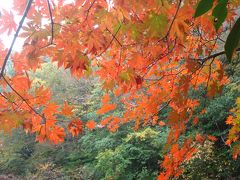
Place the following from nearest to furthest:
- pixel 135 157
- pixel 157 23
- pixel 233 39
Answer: pixel 233 39 < pixel 157 23 < pixel 135 157

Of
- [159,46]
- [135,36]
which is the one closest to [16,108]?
[135,36]

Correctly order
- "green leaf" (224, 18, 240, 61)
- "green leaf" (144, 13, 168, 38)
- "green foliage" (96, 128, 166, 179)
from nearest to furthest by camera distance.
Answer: "green leaf" (224, 18, 240, 61), "green leaf" (144, 13, 168, 38), "green foliage" (96, 128, 166, 179)

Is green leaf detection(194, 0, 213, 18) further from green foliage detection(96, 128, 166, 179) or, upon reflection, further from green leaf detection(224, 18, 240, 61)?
green foliage detection(96, 128, 166, 179)

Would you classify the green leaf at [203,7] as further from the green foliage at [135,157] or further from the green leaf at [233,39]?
the green foliage at [135,157]

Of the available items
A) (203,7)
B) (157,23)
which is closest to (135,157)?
(157,23)

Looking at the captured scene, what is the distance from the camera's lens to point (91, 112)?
354 inches

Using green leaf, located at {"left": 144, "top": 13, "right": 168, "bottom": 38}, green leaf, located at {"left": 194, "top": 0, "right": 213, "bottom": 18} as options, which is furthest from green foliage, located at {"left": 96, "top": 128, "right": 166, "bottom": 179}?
green leaf, located at {"left": 194, "top": 0, "right": 213, "bottom": 18}

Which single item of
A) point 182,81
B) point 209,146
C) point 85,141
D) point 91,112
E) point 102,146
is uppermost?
point 91,112

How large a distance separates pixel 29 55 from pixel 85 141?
787 cm

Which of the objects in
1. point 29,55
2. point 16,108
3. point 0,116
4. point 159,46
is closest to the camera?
point 29,55

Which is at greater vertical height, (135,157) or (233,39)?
(135,157)

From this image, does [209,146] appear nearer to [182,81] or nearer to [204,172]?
[204,172]

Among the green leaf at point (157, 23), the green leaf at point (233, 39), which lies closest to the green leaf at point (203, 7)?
the green leaf at point (233, 39)

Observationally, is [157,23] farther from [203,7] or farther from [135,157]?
[135,157]
